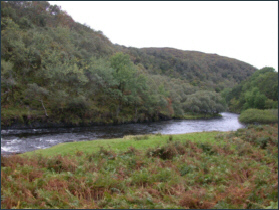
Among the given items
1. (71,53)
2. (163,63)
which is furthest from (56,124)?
(163,63)

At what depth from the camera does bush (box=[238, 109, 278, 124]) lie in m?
12.0

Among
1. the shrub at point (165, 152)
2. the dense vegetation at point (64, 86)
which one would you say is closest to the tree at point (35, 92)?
the dense vegetation at point (64, 86)

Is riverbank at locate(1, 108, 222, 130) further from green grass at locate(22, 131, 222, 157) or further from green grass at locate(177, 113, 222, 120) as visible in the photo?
green grass at locate(177, 113, 222, 120)

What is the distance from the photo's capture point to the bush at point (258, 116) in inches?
471

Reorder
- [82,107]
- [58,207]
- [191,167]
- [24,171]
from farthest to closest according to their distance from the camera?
[82,107] < [191,167] < [24,171] < [58,207]

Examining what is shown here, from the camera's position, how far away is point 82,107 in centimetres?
3994

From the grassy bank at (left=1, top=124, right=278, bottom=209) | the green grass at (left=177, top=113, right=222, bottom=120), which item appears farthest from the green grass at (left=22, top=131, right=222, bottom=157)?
the green grass at (left=177, top=113, right=222, bottom=120)

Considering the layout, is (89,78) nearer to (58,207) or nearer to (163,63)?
(58,207)

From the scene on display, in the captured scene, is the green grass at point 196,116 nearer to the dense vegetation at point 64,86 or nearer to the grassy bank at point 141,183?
the dense vegetation at point 64,86

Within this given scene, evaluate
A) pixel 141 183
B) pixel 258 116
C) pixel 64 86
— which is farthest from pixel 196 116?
pixel 141 183

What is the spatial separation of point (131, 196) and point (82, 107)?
36.1m

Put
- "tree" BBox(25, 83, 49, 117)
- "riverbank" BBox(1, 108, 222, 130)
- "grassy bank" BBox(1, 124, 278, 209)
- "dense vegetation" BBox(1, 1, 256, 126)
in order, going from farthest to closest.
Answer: "dense vegetation" BBox(1, 1, 256, 126) < "tree" BBox(25, 83, 49, 117) < "riverbank" BBox(1, 108, 222, 130) < "grassy bank" BBox(1, 124, 278, 209)

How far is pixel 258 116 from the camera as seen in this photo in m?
14.1

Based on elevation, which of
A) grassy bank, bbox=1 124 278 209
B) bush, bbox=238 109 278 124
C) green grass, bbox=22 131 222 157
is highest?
bush, bbox=238 109 278 124
